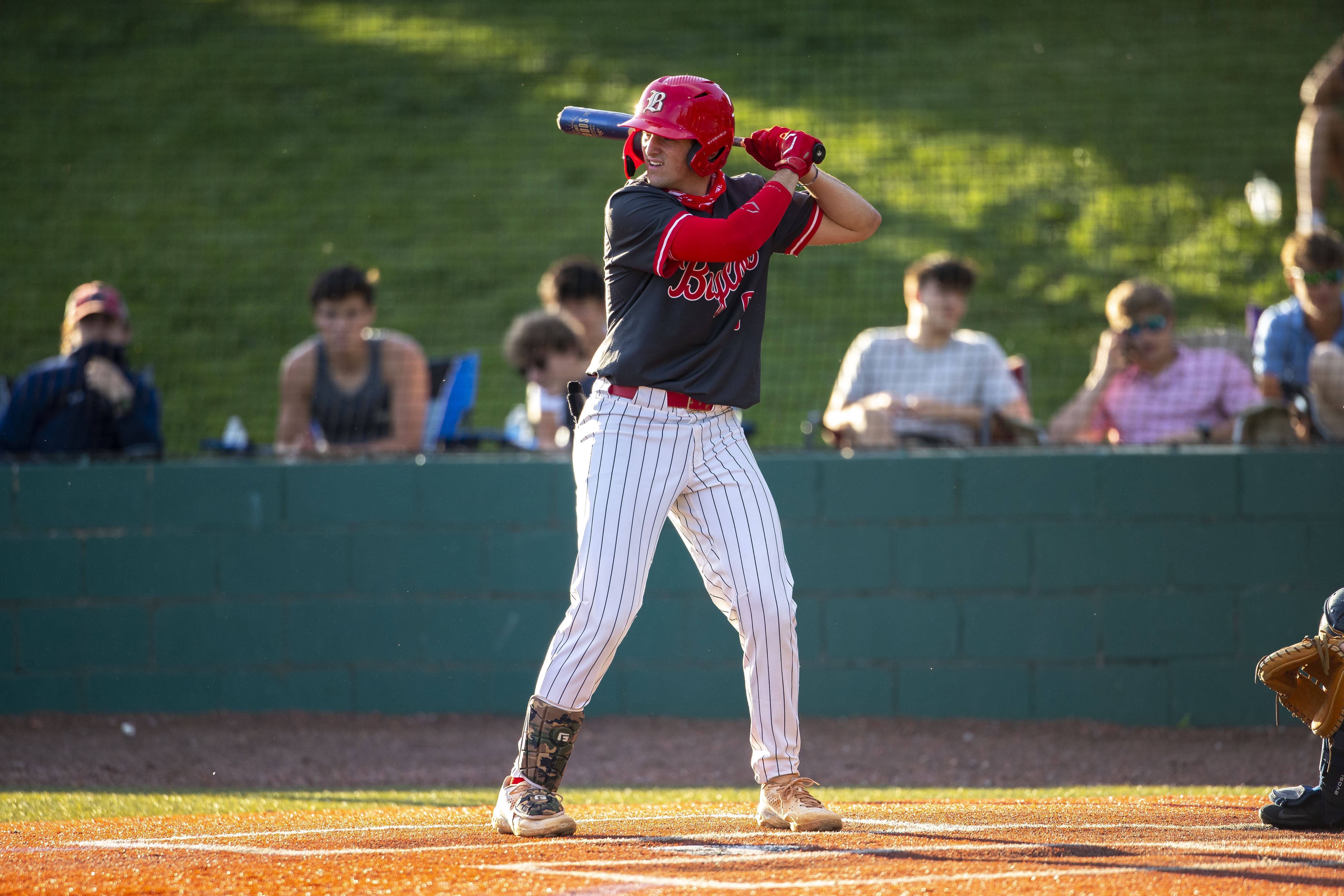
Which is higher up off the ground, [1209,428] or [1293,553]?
[1209,428]

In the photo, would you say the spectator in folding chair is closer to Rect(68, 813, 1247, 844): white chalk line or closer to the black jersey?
Rect(68, 813, 1247, 844): white chalk line

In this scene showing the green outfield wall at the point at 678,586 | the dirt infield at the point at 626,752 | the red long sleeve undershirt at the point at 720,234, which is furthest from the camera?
the green outfield wall at the point at 678,586

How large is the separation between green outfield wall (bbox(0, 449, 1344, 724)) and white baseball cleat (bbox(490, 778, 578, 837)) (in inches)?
99.5

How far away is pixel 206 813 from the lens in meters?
4.36

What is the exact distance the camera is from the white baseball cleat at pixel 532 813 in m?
3.41

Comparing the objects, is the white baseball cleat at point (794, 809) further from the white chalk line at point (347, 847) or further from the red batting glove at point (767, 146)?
the red batting glove at point (767, 146)

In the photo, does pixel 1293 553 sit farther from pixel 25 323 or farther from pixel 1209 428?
pixel 25 323

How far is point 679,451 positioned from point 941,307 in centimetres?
324

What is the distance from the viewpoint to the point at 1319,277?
6082 millimetres

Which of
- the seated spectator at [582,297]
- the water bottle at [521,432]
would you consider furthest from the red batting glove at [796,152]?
the seated spectator at [582,297]

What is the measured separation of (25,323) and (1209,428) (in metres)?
8.81

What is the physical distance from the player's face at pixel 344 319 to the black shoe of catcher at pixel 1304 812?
4252mm

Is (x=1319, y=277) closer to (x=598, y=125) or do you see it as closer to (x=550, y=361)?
(x=550, y=361)

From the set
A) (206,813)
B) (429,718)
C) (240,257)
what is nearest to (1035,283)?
(240,257)
